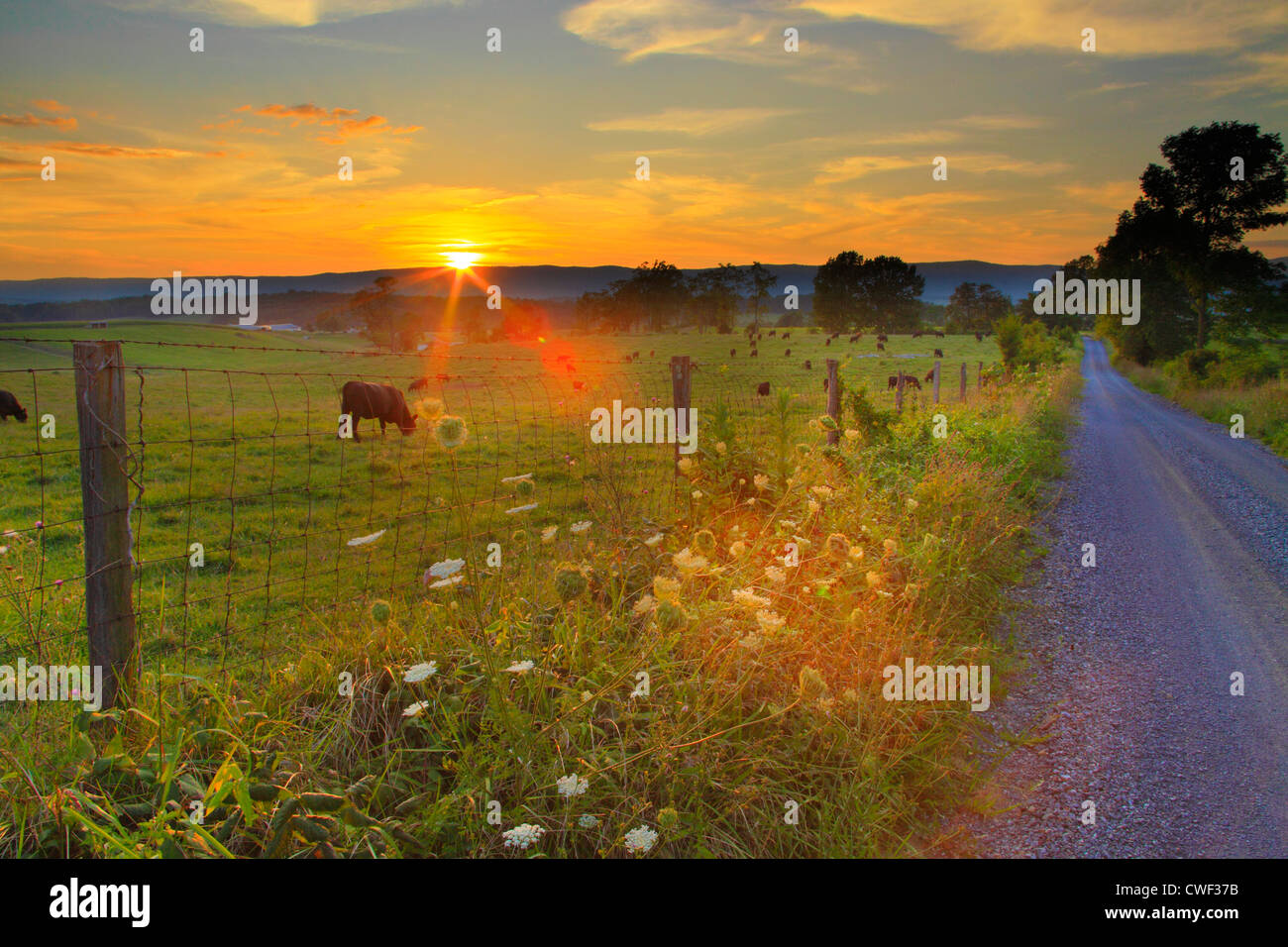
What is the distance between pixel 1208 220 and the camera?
36812 mm

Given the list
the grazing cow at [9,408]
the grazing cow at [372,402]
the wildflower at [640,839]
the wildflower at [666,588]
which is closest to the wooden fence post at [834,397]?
the wildflower at [666,588]

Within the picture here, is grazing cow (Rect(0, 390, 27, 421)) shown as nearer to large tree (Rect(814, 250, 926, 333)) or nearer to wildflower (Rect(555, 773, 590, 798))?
wildflower (Rect(555, 773, 590, 798))

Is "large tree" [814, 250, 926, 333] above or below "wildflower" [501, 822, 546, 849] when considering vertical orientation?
above

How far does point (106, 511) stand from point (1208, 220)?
47.7 meters

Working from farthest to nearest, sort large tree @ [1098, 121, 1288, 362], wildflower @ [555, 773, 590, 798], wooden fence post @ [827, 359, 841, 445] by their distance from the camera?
large tree @ [1098, 121, 1288, 362], wooden fence post @ [827, 359, 841, 445], wildflower @ [555, 773, 590, 798]

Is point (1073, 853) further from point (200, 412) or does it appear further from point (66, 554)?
point (200, 412)

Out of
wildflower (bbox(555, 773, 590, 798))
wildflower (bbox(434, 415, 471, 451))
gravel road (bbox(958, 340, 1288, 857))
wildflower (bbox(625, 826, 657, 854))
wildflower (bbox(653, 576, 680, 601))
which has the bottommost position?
gravel road (bbox(958, 340, 1288, 857))

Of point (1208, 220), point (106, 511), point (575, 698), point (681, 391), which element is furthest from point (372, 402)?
point (1208, 220)

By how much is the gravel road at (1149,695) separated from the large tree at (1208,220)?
34592mm

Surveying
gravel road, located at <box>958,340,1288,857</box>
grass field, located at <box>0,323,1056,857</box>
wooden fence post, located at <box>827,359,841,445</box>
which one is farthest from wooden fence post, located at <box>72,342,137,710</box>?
wooden fence post, located at <box>827,359,841,445</box>

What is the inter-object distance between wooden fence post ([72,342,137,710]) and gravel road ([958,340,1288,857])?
13.1 feet

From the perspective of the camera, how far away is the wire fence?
11.0 ft

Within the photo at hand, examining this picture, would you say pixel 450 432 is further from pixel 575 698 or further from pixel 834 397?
pixel 834 397
